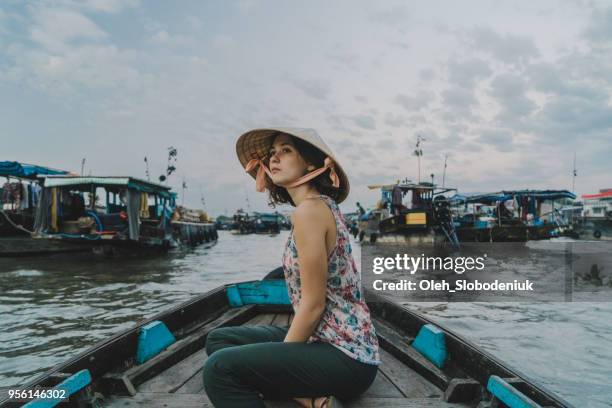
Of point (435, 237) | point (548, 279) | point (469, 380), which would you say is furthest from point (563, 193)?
point (469, 380)

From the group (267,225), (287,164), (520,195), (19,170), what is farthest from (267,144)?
(267,225)

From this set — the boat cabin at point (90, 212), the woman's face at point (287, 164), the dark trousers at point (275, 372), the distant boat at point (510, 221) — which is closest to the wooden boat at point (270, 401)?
the dark trousers at point (275, 372)

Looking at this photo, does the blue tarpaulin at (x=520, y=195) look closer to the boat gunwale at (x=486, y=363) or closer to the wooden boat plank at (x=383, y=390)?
the boat gunwale at (x=486, y=363)

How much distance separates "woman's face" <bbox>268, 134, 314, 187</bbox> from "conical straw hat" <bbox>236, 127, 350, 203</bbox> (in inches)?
2.9

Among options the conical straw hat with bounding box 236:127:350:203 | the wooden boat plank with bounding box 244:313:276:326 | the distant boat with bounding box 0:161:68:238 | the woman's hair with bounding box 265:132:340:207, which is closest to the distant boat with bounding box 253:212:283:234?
the distant boat with bounding box 0:161:68:238

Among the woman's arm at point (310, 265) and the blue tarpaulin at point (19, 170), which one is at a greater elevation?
the blue tarpaulin at point (19, 170)

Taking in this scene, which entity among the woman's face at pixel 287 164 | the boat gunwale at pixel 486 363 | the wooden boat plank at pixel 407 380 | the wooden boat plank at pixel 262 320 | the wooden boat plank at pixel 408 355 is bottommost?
the wooden boat plank at pixel 262 320

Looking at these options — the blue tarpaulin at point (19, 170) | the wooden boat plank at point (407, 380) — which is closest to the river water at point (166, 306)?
the wooden boat plank at point (407, 380)

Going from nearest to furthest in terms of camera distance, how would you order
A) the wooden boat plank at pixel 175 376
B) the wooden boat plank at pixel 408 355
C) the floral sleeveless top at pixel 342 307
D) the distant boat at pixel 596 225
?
the floral sleeveless top at pixel 342 307
the wooden boat plank at pixel 175 376
the wooden boat plank at pixel 408 355
the distant boat at pixel 596 225

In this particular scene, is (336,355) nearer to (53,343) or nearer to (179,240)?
(53,343)

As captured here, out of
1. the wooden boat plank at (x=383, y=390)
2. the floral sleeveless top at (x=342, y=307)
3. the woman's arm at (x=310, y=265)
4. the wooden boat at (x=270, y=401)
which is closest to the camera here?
the woman's arm at (x=310, y=265)

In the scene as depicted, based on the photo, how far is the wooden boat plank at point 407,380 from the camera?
227 centimetres

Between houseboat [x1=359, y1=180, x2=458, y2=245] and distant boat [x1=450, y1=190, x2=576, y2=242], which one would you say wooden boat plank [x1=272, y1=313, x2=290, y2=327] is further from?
distant boat [x1=450, y1=190, x2=576, y2=242]

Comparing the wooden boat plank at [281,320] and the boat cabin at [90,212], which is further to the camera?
the boat cabin at [90,212]
